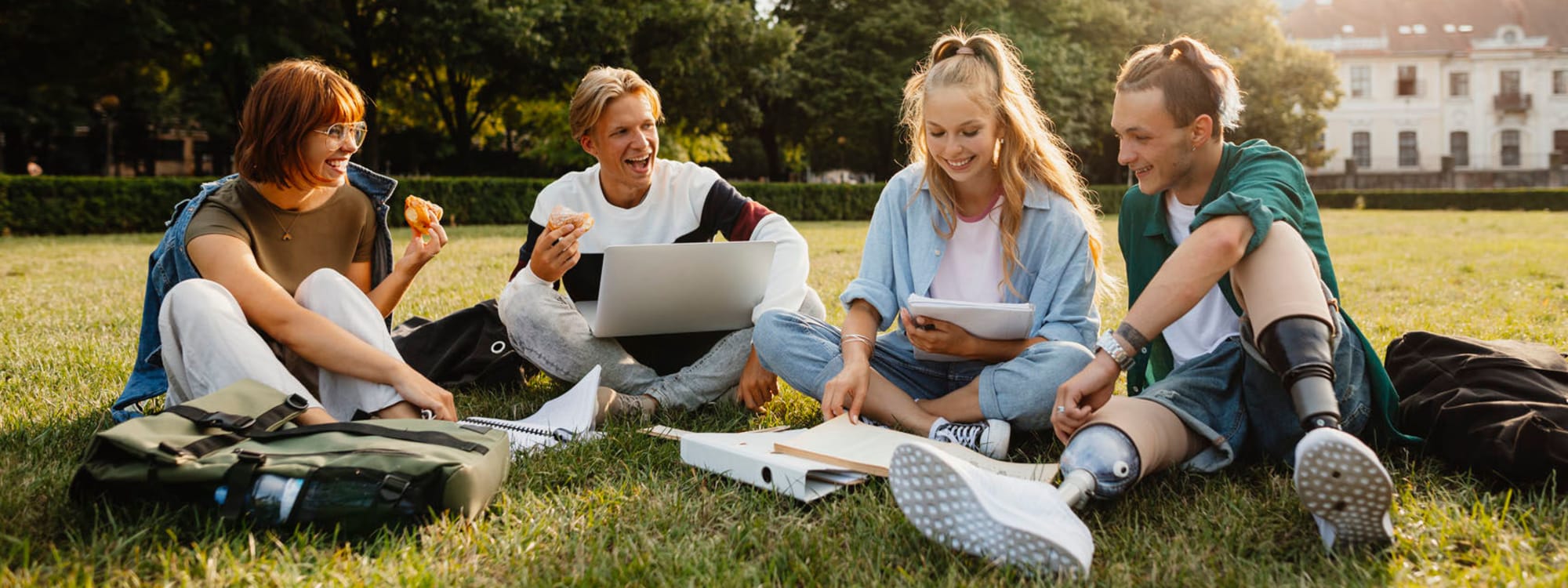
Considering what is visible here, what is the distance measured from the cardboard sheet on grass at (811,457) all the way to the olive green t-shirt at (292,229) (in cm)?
126

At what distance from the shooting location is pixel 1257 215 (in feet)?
7.32

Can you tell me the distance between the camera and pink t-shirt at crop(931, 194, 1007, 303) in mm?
3025

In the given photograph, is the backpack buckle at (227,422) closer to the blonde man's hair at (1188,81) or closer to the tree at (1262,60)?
the blonde man's hair at (1188,81)

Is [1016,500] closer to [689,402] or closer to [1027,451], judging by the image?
[1027,451]

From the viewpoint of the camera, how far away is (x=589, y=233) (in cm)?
361

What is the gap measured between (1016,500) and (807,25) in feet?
88.9

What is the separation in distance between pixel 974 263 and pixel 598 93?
1.34 m

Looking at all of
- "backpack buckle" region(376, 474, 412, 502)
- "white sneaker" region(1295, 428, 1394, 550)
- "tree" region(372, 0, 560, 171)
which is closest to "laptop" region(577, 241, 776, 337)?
"backpack buckle" region(376, 474, 412, 502)

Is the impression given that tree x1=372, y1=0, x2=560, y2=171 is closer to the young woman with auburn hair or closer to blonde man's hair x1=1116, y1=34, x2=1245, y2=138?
the young woman with auburn hair

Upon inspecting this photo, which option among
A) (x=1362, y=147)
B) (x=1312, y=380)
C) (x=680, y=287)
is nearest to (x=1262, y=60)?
(x=1362, y=147)

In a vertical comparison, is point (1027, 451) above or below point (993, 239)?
below

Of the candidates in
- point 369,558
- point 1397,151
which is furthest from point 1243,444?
point 1397,151

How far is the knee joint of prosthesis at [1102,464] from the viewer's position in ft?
6.83

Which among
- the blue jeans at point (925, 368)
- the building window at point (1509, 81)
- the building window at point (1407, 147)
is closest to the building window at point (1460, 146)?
the building window at point (1407, 147)
